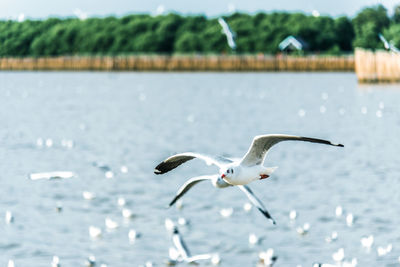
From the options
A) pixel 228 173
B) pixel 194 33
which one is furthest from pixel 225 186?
pixel 194 33

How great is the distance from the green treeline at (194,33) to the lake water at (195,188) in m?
75.0

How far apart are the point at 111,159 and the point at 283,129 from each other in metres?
15.0

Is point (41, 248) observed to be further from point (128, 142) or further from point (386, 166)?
point (128, 142)

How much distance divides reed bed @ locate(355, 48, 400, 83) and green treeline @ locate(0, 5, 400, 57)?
172 feet

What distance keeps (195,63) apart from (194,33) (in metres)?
22.9

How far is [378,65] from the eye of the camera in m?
68.0

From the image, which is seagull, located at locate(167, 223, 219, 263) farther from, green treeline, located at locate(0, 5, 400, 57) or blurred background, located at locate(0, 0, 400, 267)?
green treeline, located at locate(0, 5, 400, 57)

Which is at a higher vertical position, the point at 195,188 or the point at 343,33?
the point at 195,188

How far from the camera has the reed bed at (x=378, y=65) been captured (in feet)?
220

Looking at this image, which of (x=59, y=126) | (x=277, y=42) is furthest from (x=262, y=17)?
(x=59, y=126)

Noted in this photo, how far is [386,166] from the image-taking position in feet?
101

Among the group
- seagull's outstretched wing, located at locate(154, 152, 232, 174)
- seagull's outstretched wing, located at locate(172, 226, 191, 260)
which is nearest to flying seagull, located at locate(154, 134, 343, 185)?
seagull's outstretched wing, located at locate(154, 152, 232, 174)

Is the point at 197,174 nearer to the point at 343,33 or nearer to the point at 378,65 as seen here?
the point at 378,65

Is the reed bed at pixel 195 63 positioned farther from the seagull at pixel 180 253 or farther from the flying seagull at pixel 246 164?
the flying seagull at pixel 246 164
